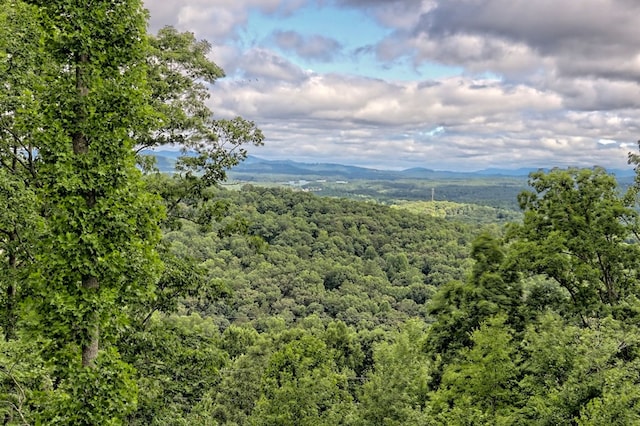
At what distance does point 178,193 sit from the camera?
41.4ft

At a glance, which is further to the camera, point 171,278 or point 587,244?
point 587,244

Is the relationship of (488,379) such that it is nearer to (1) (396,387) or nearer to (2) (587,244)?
(1) (396,387)

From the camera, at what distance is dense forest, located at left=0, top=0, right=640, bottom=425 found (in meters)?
7.23

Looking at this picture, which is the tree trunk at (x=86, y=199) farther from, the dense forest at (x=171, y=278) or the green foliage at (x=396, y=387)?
the green foliage at (x=396, y=387)

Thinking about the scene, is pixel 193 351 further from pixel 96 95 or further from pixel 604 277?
pixel 604 277

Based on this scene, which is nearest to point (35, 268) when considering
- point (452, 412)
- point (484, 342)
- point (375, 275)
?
point (452, 412)

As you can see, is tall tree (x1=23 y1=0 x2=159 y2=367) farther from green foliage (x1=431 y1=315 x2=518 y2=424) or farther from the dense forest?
green foliage (x1=431 y1=315 x2=518 y2=424)

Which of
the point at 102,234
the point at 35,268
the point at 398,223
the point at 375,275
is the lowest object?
the point at 375,275

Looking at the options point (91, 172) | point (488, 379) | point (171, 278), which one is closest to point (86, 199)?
point (91, 172)

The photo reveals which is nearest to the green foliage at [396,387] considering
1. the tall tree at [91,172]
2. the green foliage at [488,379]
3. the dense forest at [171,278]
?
the dense forest at [171,278]

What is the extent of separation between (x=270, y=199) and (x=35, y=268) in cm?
9638

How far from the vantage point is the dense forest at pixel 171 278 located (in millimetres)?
7234

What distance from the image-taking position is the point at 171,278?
38.2 feet

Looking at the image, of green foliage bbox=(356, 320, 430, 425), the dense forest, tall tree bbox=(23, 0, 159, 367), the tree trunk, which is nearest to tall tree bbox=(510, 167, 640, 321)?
the dense forest
